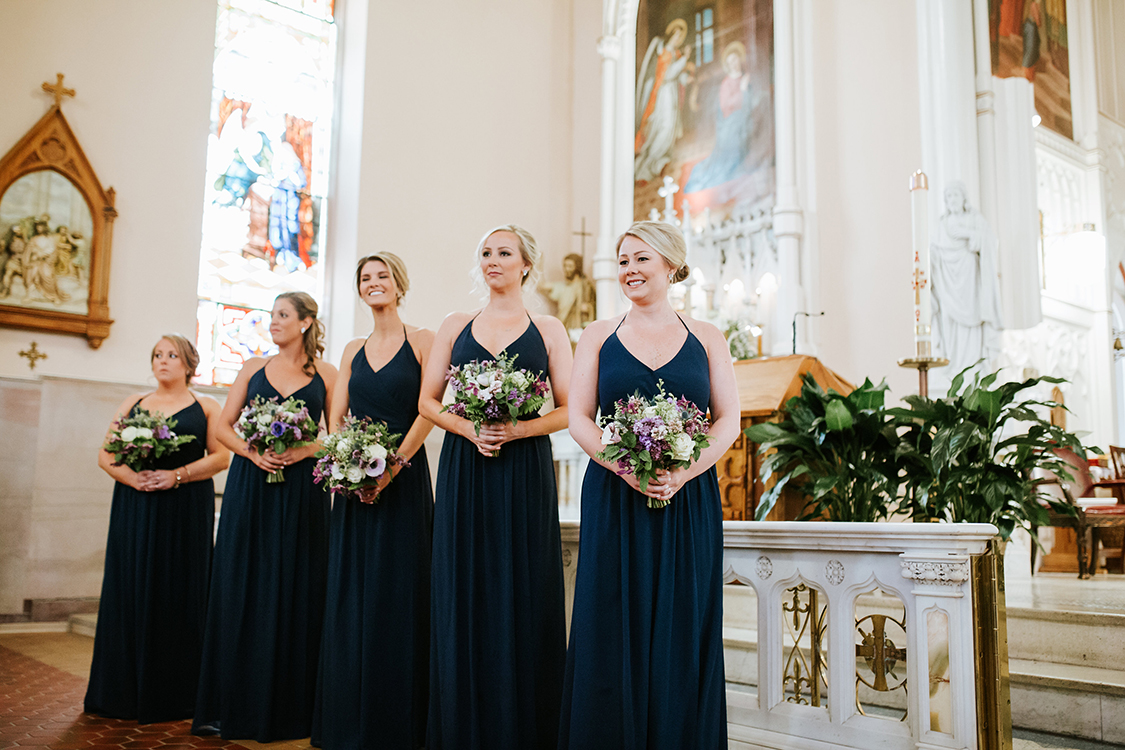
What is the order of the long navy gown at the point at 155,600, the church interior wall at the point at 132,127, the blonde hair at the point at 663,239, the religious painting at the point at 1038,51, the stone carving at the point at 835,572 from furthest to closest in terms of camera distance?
the religious painting at the point at 1038,51, the church interior wall at the point at 132,127, the long navy gown at the point at 155,600, the stone carving at the point at 835,572, the blonde hair at the point at 663,239

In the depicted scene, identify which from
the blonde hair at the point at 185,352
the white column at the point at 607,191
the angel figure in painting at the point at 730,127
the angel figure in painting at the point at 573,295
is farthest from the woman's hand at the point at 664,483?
the angel figure in painting at the point at 573,295

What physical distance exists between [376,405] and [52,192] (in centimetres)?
649

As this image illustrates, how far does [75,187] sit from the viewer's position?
8.86 m

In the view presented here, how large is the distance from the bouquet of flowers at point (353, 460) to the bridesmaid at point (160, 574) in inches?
46.0

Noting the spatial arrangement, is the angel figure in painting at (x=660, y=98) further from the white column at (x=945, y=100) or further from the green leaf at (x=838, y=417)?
the green leaf at (x=838, y=417)

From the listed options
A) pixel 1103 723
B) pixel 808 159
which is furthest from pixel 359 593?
pixel 808 159

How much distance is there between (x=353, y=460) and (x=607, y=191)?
894cm

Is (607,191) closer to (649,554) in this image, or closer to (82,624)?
(82,624)

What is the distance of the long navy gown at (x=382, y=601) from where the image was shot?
3.52m

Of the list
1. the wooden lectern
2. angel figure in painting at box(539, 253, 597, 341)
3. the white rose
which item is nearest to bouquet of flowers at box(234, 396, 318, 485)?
the white rose

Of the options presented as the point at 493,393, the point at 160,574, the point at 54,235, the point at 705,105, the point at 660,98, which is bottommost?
the point at 160,574

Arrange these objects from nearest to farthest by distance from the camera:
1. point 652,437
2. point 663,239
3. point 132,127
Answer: point 652,437 → point 663,239 → point 132,127

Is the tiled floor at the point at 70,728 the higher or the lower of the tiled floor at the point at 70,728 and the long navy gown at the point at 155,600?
the lower

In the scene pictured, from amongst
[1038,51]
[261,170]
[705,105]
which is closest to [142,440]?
[261,170]
